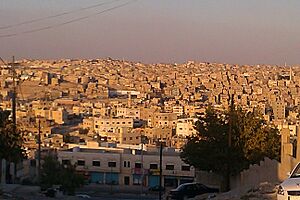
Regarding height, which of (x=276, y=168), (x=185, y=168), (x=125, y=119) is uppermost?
(x=125, y=119)

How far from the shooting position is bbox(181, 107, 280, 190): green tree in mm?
31406

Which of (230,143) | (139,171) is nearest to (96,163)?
(139,171)

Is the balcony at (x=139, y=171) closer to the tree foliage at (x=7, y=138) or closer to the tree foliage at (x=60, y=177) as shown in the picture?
the tree foliage at (x=60, y=177)

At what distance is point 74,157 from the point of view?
60.2m

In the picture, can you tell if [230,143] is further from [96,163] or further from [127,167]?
[96,163]

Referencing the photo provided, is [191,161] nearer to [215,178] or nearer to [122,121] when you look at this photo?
[215,178]

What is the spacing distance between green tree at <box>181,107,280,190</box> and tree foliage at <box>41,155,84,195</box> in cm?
902

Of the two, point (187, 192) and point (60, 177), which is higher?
point (60, 177)

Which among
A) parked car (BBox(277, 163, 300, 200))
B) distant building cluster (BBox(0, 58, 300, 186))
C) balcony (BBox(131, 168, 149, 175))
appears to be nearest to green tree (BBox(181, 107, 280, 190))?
distant building cluster (BBox(0, 58, 300, 186))

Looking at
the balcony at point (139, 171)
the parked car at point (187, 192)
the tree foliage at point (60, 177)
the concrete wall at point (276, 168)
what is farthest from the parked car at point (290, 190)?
the balcony at point (139, 171)

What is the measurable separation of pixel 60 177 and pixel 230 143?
1315 centimetres

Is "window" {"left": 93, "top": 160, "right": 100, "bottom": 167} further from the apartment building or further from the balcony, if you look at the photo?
the balcony

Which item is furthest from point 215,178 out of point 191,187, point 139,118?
point 139,118

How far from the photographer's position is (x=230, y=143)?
31.2m
